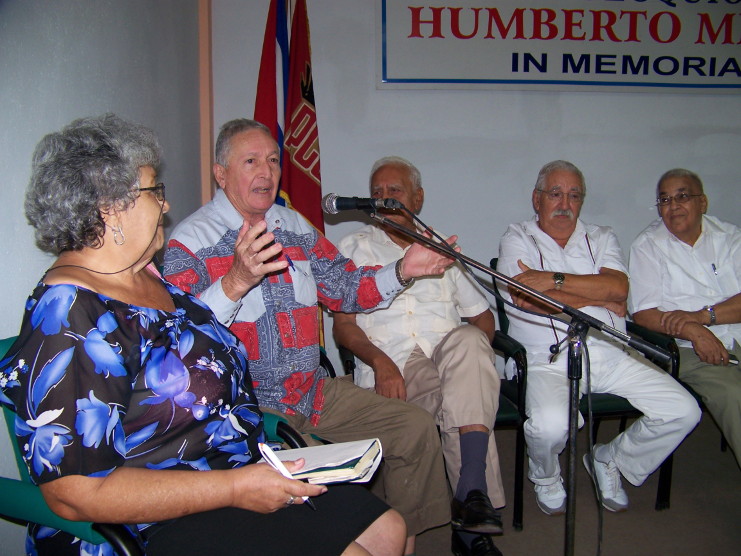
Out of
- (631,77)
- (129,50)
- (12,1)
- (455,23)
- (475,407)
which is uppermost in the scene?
(455,23)

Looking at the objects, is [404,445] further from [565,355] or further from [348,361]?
[565,355]

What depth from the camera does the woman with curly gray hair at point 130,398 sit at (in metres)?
1.07

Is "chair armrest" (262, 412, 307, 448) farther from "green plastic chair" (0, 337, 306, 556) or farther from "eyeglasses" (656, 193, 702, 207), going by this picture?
"eyeglasses" (656, 193, 702, 207)

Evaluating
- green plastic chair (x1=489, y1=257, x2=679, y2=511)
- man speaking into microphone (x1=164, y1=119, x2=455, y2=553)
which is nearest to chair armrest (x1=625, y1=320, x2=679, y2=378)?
green plastic chair (x1=489, y1=257, x2=679, y2=511)

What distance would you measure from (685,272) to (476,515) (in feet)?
5.64

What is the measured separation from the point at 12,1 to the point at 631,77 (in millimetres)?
3220

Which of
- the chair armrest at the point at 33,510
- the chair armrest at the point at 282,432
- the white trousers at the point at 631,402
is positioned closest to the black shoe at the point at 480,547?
the white trousers at the point at 631,402

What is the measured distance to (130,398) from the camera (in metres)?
1.21

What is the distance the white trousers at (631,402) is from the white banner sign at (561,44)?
171cm

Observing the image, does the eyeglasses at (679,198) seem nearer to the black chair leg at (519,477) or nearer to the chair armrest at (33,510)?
the black chair leg at (519,477)

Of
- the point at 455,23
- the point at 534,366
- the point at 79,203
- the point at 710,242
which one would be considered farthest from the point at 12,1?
the point at 710,242

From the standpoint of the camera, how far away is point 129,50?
84.1 inches

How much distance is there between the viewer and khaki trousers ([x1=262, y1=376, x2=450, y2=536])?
6.93ft

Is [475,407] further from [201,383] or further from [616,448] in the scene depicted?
[201,383]
